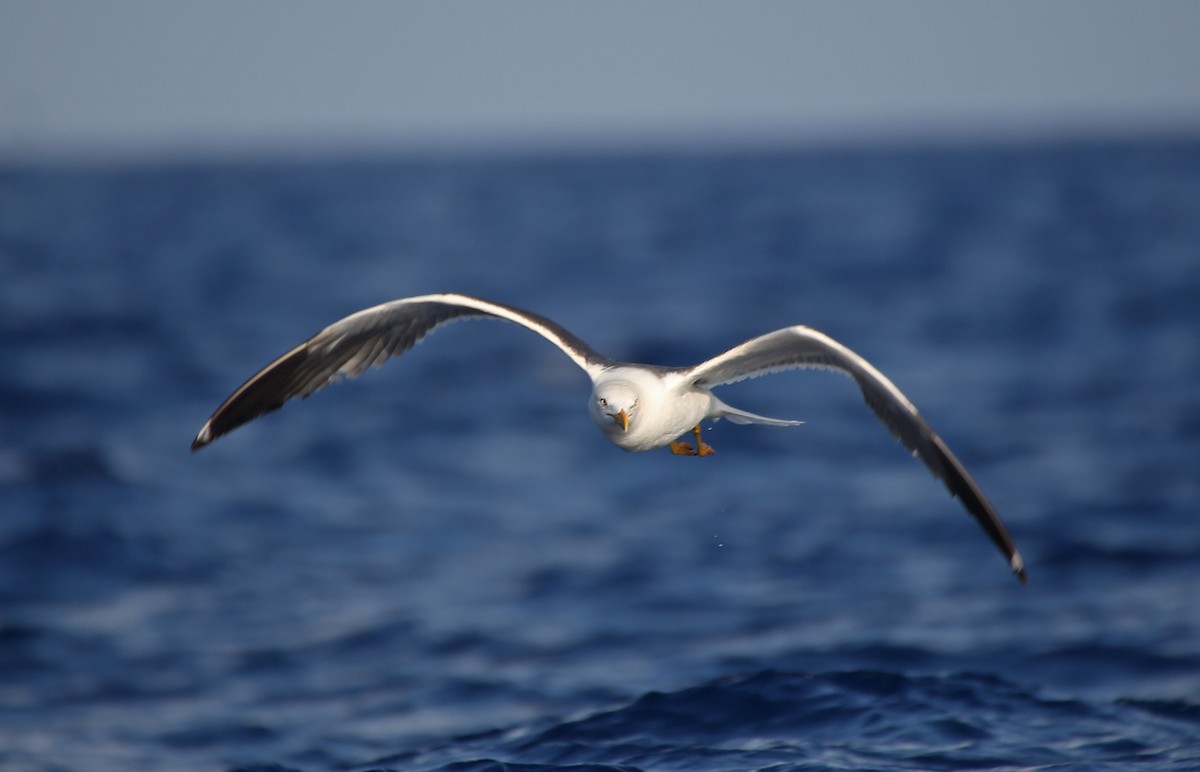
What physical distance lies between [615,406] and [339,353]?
2.39m

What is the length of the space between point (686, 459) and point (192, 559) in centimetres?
610

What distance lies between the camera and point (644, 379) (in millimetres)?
7652

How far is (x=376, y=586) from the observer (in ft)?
42.1

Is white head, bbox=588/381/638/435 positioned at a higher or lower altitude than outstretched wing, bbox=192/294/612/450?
lower

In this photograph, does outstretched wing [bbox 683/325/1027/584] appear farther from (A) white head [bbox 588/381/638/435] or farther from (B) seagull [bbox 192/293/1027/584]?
(A) white head [bbox 588/381/638/435]

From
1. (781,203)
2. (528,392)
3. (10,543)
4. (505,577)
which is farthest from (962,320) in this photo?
(781,203)

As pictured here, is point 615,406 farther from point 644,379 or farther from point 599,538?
point 599,538

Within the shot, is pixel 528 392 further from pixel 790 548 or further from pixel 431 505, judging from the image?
pixel 790 548

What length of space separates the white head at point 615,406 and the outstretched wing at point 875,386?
42 cm

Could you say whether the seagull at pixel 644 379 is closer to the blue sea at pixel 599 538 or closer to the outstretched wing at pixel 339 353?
the outstretched wing at pixel 339 353

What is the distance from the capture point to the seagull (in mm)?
7129

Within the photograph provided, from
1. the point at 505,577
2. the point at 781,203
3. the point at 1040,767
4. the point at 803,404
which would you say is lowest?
the point at 1040,767

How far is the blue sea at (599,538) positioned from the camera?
30.2ft

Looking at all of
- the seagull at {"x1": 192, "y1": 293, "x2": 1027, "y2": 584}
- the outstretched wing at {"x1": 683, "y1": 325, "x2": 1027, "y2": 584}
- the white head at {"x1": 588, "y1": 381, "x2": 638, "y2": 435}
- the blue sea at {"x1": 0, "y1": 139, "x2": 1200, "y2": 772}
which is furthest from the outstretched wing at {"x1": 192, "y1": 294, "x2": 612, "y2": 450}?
the blue sea at {"x1": 0, "y1": 139, "x2": 1200, "y2": 772}
